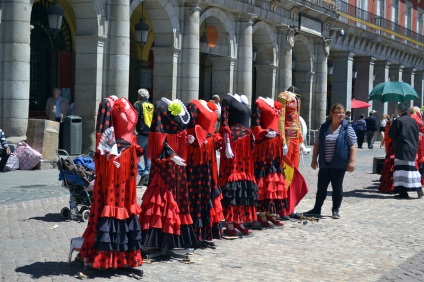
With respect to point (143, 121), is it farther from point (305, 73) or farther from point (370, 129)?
point (370, 129)

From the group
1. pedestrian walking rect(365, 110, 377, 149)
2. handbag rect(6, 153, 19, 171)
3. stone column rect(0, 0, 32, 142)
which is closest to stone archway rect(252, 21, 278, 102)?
pedestrian walking rect(365, 110, 377, 149)

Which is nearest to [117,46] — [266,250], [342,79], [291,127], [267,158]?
[291,127]

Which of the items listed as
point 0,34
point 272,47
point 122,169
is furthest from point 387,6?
point 122,169

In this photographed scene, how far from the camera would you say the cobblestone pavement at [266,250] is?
24.1 feet

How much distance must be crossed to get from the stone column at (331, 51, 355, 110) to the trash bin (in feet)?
69.8

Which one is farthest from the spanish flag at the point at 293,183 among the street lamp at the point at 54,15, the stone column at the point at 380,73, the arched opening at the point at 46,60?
the stone column at the point at 380,73

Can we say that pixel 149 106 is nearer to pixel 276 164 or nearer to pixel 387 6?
pixel 276 164

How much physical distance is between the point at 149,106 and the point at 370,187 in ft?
16.3

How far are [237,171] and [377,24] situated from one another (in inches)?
1374

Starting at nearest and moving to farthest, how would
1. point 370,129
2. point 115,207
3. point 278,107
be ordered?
1. point 115,207
2. point 278,107
3. point 370,129

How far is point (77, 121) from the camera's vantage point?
59.7 feet

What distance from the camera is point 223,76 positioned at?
25359 mm

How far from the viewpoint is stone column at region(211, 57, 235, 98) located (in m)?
25.2

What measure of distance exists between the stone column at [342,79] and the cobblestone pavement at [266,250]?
25355 mm
